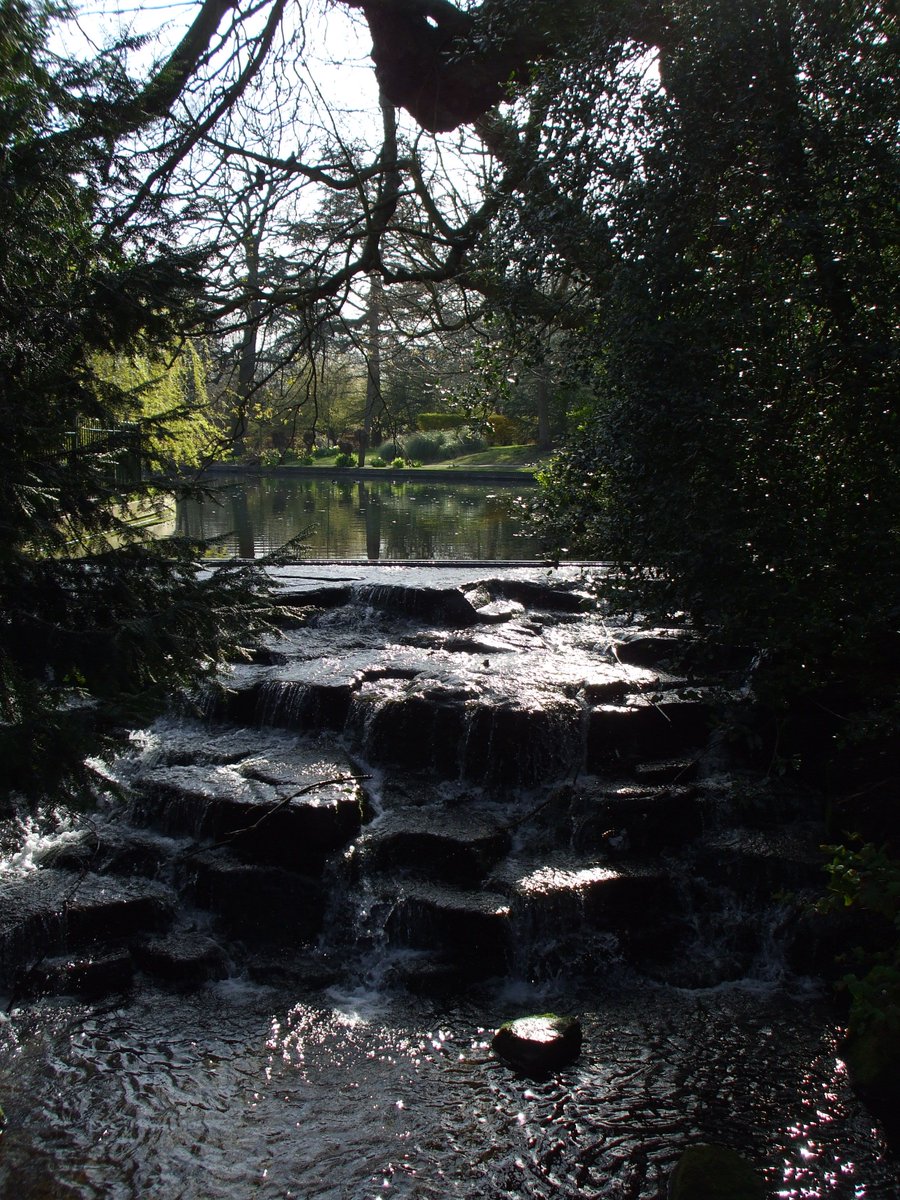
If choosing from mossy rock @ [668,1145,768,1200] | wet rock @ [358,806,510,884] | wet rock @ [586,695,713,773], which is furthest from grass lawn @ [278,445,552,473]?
mossy rock @ [668,1145,768,1200]

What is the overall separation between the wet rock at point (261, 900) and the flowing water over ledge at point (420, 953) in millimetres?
18

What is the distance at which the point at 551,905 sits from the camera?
19.6ft

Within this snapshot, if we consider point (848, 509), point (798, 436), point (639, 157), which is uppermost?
point (639, 157)

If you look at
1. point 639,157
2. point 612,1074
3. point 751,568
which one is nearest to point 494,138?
point 639,157

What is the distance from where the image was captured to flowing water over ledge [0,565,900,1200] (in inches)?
168

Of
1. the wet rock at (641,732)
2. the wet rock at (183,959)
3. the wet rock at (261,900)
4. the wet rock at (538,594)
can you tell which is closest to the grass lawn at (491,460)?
the wet rock at (538,594)

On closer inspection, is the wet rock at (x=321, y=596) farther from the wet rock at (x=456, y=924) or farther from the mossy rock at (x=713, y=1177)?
the mossy rock at (x=713, y=1177)

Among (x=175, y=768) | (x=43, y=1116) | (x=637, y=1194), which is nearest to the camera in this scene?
(x=637, y=1194)

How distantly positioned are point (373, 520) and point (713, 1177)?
18203 mm

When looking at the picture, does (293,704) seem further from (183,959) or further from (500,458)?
(500,458)

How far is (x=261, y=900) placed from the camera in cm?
624

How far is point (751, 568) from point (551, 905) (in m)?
2.39

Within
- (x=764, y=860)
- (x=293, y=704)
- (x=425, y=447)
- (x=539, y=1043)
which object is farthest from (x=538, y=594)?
(x=425, y=447)

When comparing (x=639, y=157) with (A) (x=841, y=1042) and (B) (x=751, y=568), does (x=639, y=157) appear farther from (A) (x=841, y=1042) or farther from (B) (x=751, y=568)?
(A) (x=841, y=1042)
